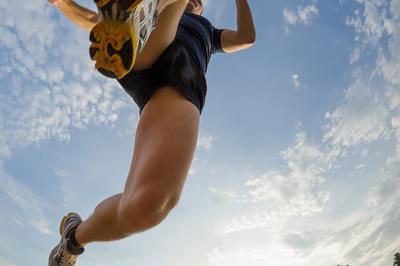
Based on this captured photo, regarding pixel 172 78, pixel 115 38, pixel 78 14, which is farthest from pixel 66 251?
pixel 78 14

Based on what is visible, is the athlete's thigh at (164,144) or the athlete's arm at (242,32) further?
the athlete's arm at (242,32)

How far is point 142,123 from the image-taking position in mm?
2273

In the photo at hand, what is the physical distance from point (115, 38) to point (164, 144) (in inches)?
24.3

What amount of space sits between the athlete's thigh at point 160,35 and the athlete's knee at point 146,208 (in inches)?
36.4

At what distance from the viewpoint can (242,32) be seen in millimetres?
3309

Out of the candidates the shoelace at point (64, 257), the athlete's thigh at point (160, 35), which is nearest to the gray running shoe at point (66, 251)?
the shoelace at point (64, 257)

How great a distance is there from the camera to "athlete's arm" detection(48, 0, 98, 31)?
2836 mm

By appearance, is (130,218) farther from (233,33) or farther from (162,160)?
(233,33)

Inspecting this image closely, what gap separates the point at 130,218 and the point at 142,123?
0.62m

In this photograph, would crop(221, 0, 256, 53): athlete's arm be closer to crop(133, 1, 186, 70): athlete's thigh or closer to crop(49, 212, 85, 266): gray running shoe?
crop(133, 1, 186, 70): athlete's thigh

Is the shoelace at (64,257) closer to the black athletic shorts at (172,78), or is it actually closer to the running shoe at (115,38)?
the black athletic shorts at (172,78)

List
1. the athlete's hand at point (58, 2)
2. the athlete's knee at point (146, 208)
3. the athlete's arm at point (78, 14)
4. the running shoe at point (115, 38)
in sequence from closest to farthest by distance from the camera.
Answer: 1. the running shoe at point (115, 38)
2. the athlete's knee at point (146, 208)
3. the athlete's hand at point (58, 2)
4. the athlete's arm at point (78, 14)

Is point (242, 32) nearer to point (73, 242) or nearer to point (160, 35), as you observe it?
point (160, 35)

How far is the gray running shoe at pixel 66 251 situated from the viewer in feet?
8.34
